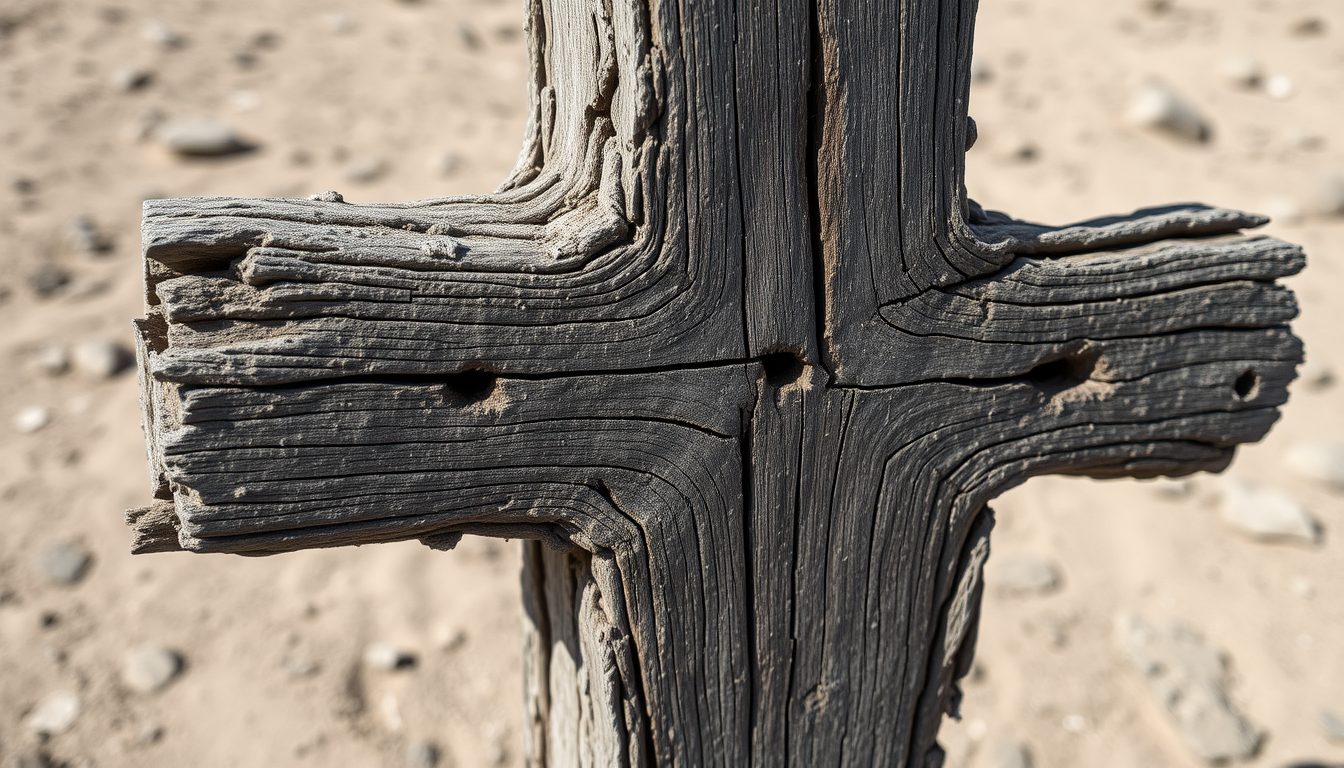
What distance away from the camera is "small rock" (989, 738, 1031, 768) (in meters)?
3.49

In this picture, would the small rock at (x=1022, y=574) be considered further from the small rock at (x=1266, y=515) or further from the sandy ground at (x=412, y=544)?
the small rock at (x=1266, y=515)

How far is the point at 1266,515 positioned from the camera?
178 inches

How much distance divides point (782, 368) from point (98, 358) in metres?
4.73

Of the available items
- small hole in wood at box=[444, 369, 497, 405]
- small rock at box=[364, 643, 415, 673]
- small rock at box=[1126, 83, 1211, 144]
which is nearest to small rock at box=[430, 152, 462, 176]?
small rock at box=[364, 643, 415, 673]

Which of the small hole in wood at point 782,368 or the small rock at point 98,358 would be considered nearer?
the small hole in wood at point 782,368

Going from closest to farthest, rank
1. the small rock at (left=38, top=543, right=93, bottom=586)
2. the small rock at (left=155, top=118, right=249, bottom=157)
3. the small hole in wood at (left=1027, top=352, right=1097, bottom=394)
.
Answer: the small hole in wood at (left=1027, top=352, right=1097, bottom=394) → the small rock at (left=38, top=543, right=93, bottom=586) → the small rock at (left=155, top=118, right=249, bottom=157)

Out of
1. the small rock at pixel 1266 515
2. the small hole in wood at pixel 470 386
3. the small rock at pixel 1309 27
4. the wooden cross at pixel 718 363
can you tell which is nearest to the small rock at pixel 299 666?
the wooden cross at pixel 718 363

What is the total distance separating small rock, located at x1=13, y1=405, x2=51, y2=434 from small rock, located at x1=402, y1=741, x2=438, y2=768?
108 inches

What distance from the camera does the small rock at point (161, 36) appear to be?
7.06 metres

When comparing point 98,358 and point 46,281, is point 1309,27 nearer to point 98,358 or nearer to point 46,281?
point 98,358

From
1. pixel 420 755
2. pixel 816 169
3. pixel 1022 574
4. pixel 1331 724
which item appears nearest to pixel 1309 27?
pixel 1022 574

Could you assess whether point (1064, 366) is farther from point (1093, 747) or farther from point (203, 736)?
point (203, 736)

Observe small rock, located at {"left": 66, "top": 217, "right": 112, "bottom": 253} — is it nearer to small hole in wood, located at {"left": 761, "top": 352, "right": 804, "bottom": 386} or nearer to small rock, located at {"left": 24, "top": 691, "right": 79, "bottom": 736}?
small rock, located at {"left": 24, "top": 691, "right": 79, "bottom": 736}

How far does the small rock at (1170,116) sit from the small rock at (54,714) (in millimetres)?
7587
